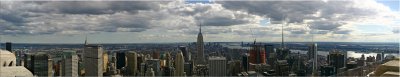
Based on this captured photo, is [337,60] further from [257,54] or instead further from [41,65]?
[41,65]

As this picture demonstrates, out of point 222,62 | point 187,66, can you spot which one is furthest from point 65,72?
point 222,62

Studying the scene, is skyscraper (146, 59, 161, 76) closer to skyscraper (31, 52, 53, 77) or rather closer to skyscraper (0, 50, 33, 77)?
skyscraper (31, 52, 53, 77)

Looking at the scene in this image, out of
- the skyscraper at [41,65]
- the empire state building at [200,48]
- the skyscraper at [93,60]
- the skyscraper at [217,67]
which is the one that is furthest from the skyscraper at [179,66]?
the skyscraper at [41,65]

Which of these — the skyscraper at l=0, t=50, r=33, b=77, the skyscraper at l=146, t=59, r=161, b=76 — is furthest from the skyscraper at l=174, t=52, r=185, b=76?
the skyscraper at l=0, t=50, r=33, b=77

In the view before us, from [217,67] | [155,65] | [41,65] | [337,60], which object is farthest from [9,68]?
[337,60]

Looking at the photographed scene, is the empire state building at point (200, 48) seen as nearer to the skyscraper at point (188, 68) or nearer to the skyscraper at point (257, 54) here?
the skyscraper at point (257, 54)
